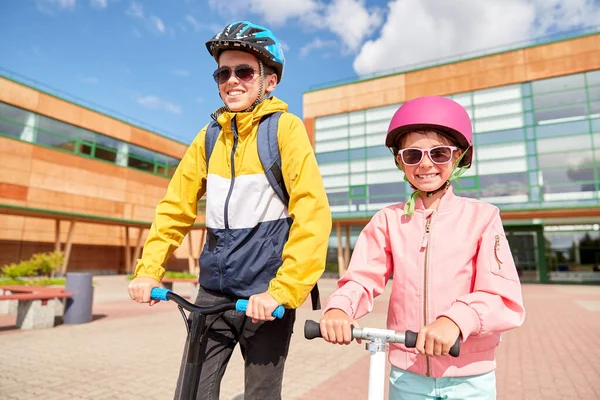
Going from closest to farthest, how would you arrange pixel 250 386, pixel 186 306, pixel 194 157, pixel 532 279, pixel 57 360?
pixel 186 306, pixel 250 386, pixel 194 157, pixel 57 360, pixel 532 279

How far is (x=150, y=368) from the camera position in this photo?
16.6 ft

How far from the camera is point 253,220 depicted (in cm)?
192

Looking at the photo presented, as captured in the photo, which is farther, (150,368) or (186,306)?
(150,368)

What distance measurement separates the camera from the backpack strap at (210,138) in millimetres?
2162

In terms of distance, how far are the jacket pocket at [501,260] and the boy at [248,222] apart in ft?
2.19

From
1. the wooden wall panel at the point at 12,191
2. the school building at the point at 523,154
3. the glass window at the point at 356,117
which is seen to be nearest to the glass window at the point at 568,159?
the school building at the point at 523,154

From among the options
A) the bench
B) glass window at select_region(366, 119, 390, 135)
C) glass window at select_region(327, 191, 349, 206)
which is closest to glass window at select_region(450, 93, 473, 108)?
glass window at select_region(366, 119, 390, 135)

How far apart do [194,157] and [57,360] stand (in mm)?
4735

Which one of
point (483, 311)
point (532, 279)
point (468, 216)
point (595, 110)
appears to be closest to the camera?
point (483, 311)

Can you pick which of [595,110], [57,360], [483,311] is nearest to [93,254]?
[57,360]

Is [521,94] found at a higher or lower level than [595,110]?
higher

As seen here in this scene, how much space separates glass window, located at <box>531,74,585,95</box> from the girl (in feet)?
89.2

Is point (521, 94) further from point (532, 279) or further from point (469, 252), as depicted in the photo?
point (469, 252)

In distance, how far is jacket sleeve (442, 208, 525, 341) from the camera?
54.4 inches
